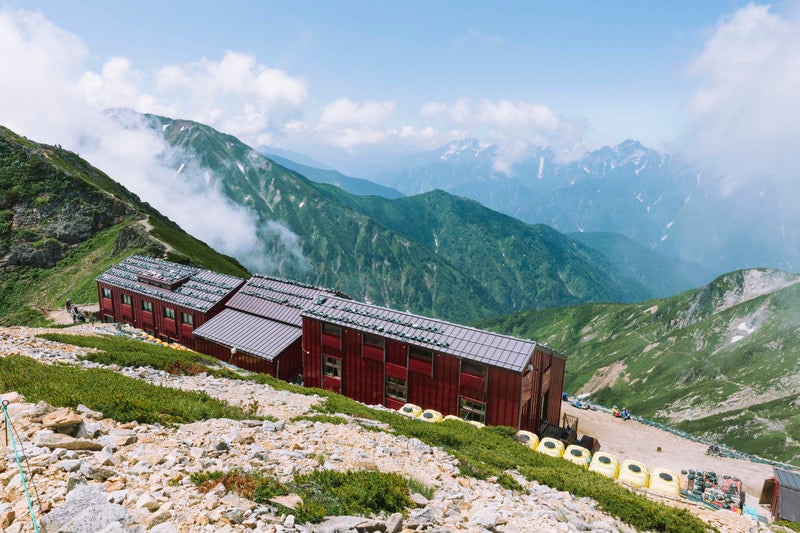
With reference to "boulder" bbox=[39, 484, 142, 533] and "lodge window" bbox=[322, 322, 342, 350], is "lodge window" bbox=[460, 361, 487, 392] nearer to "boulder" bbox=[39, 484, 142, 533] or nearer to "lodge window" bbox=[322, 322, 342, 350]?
"lodge window" bbox=[322, 322, 342, 350]

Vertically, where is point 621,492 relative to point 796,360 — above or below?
above

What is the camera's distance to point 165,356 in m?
35.6

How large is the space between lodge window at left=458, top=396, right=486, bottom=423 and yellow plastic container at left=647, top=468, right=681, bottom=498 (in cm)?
1373

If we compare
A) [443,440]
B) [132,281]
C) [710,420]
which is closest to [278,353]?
[443,440]

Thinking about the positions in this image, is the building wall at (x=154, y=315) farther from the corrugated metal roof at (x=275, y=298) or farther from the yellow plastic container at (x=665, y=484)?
the yellow plastic container at (x=665, y=484)

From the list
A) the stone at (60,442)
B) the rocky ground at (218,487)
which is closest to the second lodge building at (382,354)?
the rocky ground at (218,487)

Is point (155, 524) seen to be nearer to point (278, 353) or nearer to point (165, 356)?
point (165, 356)

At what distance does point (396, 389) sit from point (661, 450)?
83.3 feet

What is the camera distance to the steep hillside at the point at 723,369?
9100cm

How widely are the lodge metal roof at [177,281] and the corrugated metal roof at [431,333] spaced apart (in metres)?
19.7

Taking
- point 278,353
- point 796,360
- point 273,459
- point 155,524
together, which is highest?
point 155,524

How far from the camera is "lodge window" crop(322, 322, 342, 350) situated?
44562mm

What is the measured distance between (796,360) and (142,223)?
166923mm

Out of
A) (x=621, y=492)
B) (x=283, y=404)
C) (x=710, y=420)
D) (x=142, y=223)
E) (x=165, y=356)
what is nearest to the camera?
(x=621, y=492)
